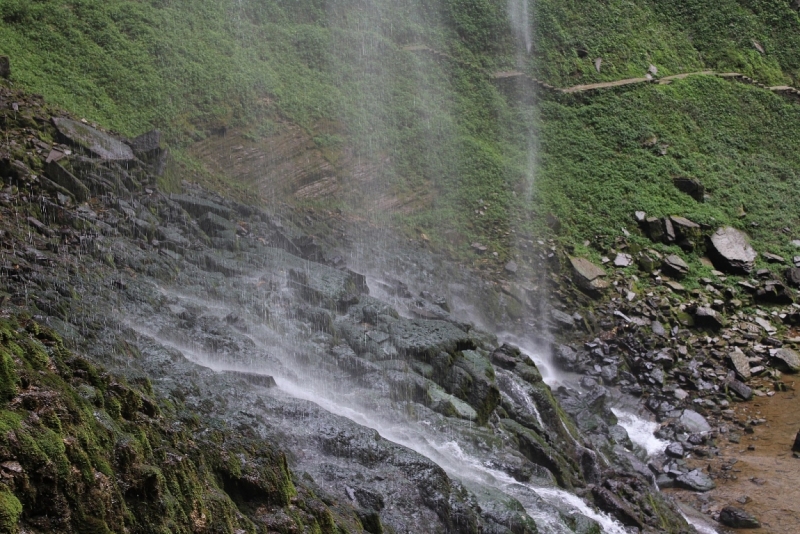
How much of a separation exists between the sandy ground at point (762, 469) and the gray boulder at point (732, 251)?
5.51 metres

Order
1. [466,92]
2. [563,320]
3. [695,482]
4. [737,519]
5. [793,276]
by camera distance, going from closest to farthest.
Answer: [737,519], [695,482], [563,320], [793,276], [466,92]

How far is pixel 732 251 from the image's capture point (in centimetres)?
2350

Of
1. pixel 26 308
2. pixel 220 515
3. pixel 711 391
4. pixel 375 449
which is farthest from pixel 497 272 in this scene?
pixel 220 515

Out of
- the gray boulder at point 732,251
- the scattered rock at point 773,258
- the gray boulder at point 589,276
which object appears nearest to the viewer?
the gray boulder at point 589,276

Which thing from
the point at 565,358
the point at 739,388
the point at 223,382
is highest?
the point at 223,382

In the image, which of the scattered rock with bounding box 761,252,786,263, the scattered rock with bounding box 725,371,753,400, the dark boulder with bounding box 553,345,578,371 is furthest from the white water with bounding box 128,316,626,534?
the scattered rock with bounding box 761,252,786,263

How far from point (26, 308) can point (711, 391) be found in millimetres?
15460

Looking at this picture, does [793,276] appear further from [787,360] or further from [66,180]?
[66,180]

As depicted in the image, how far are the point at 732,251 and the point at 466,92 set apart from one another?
37.2 feet

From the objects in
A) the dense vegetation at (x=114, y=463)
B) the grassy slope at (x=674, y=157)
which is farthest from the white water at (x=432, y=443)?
the grassy slope at (x=674, y=157)

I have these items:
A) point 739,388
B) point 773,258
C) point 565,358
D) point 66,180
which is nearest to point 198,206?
point 66,180

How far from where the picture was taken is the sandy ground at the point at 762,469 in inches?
540

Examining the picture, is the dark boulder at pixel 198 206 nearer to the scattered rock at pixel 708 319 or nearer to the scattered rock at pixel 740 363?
the scattered rock at pixel 708 319

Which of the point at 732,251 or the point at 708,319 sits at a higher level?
the point at 732,251
